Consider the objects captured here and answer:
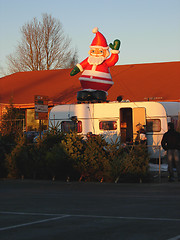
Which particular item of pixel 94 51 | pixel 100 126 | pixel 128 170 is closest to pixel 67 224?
pixel 128 170

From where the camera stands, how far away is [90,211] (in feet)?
32.9

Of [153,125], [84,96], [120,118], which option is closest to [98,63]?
[84,96]

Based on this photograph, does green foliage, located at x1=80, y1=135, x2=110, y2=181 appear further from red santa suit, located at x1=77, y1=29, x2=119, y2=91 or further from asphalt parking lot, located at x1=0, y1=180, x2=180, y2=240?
red santa suit, located at x1=77, y1=29, x2=119, y2=91

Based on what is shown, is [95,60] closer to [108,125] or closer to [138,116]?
[108,125]

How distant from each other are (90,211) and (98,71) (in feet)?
60.5

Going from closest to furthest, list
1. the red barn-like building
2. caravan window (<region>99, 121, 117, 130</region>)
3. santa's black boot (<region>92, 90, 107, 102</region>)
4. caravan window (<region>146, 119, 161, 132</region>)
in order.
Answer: caravan window (<region>146, 119, 161, 132</region>), caravan window (<region>99, 121, 117, 130</region>), santa's black boot (<region>92, 90, 107, 102</region>), the red barn-like building

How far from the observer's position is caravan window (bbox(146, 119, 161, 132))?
23047mm

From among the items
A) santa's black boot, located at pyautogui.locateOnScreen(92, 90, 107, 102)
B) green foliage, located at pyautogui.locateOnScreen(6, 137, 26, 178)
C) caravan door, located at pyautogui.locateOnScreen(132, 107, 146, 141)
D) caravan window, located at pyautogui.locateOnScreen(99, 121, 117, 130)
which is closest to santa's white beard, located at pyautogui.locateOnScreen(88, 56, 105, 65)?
santa's black boot, located at pyautogui.locateOnScreen(92, 90, 107, 102)

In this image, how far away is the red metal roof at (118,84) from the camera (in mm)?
37750

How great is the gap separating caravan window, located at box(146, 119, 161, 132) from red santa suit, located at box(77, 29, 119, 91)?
16.8 feet

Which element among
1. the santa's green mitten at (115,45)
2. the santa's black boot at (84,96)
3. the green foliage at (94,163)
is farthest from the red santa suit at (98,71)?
the green foliage at (94,163)

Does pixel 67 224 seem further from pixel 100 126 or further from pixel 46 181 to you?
pixel 100 126

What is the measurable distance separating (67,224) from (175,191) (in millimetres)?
5787

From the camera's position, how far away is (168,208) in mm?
10211
